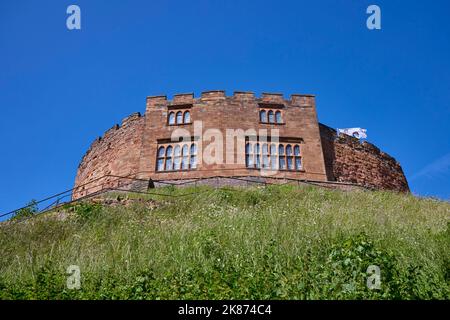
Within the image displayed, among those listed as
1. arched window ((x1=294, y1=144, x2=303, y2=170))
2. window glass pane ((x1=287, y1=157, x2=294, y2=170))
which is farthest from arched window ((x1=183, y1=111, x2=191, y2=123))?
arched window ((x1=294, y1=144, x2=303, y2=170))

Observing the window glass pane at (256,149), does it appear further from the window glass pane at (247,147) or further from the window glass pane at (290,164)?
the window glass pane at (290,164)


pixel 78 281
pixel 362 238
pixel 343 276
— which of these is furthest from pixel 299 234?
pixel 78 281

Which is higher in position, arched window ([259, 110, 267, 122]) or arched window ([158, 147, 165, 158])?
arched window ([259, 110, 267, 122])

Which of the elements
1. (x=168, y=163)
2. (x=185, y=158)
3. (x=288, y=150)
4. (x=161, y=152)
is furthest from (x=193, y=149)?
(x=288, y=150)

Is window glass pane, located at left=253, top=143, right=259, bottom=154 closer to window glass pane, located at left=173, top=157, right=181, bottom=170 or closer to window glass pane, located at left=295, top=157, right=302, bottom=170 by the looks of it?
window glass pane, located at left=295, top=157, right=302, bottom=170

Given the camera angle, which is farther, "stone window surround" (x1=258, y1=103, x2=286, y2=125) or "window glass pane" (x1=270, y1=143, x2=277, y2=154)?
"stone window surround" (x1=258, y1=103, x2=286, y2=125)

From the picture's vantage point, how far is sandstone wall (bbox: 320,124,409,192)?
2178 centimetres

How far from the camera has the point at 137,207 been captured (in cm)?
1207

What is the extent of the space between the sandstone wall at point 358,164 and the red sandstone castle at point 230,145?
0.08 metres

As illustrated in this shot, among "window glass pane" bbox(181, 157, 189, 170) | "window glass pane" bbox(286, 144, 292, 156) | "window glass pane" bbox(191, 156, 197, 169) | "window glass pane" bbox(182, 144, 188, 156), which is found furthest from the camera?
"window glass pane" bbox(286, 144, 292, 156)

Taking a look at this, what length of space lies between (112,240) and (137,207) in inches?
156

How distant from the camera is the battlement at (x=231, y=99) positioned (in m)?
21.2

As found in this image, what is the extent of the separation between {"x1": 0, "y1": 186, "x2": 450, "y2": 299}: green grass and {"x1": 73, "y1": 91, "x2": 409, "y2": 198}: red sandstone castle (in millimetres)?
7879

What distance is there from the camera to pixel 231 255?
629 cm
